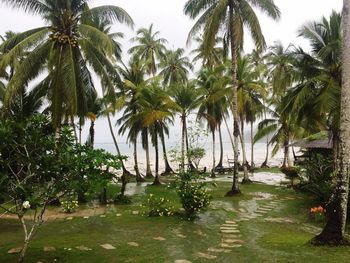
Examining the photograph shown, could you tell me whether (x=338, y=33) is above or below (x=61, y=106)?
above

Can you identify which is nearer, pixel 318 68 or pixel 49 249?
pixel 49 249

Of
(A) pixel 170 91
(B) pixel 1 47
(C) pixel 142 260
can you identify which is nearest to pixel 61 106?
(B) pixel 1 47

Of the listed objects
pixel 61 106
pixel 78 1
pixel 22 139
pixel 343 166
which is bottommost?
pixel 343 166

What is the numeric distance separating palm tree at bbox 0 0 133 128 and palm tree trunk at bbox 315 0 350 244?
800 cm

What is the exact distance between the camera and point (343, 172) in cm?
816

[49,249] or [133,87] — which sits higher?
[133,87]

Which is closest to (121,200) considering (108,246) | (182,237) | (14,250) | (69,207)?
(69,207)

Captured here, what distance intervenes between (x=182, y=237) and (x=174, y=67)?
25.5 meters

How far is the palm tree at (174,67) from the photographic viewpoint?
33375mm

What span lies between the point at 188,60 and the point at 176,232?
25.6 m

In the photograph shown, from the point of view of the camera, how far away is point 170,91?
21203 mm

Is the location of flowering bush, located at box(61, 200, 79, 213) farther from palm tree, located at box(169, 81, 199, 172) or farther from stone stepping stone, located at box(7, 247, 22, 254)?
palm tree, located at box(169, 81, 199, 172)

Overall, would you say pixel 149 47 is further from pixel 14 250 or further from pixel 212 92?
pixel 14 250

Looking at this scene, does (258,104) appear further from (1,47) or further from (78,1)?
(1,47)
